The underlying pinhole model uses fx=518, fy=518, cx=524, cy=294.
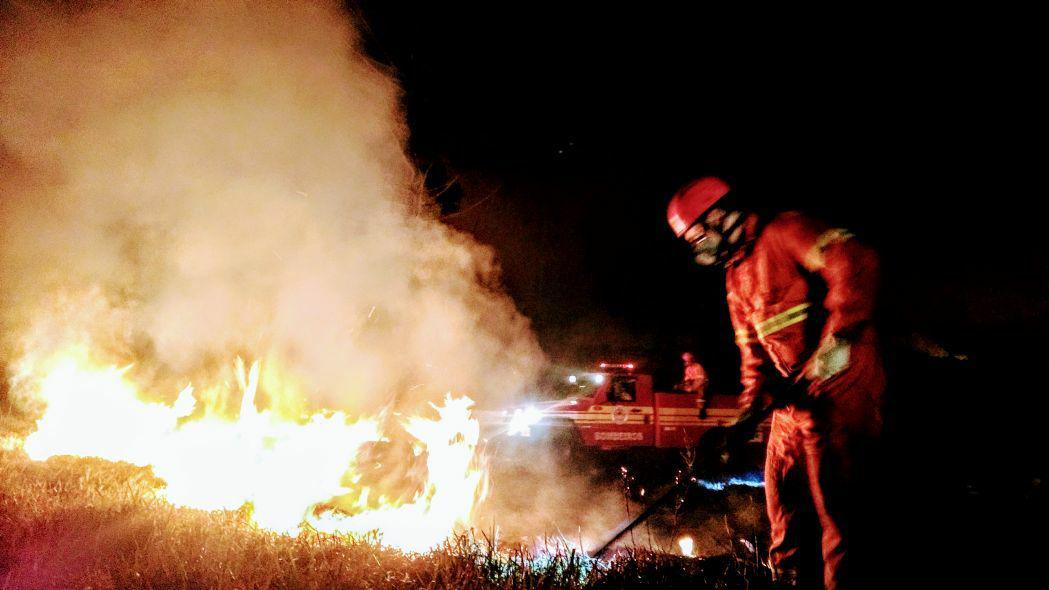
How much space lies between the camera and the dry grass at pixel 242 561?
2604mm

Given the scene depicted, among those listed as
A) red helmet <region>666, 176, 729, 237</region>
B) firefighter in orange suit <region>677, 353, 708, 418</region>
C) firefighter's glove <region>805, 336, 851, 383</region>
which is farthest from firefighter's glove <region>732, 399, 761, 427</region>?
firefighter in orange suit <region>677, 353, 708, 418</region>

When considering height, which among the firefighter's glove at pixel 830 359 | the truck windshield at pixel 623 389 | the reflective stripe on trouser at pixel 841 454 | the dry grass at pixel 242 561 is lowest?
the dry grass at pixel 242 561

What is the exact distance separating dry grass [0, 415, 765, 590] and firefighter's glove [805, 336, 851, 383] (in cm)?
116

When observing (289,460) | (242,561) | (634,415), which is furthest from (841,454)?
(634,415)

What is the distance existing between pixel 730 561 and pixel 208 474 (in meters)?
5.01

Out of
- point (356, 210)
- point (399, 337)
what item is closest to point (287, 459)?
point (399, 337)

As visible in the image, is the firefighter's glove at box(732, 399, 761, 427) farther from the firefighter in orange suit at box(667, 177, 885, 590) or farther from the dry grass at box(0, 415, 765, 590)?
the dry grass at box(0, 415, 765, 590)

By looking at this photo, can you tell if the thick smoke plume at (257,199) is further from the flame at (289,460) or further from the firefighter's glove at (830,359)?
the firefighter's glove at (830,359)

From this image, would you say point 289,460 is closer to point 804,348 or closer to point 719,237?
point 719,237

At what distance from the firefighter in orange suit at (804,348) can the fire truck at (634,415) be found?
534 centimetres

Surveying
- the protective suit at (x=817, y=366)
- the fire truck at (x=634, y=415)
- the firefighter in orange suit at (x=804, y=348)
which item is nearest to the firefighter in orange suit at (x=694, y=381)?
the fire truck at (x=634, y=415)

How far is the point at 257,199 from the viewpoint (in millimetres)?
6363

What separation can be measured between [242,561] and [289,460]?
2.27 m

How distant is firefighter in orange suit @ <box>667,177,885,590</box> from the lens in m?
2.34
